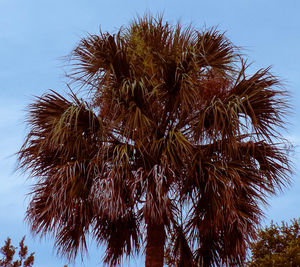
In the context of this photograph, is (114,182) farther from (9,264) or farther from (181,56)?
(9,264)

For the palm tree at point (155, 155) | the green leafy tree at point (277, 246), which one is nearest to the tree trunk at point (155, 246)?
the palm tree at point (155, 155)

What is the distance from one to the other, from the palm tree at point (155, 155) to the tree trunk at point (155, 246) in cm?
2

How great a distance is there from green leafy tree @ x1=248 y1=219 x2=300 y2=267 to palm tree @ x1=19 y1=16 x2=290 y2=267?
6305 mm

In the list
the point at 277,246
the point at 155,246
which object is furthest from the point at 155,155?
the point at 277,246

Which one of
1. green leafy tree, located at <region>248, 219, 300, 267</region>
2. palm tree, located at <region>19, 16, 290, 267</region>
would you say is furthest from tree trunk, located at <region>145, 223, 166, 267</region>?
green leafy tree, located at <region>248, 219, 300, 267</region>

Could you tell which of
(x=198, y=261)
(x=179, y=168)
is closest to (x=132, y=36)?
(x=179, y=168)

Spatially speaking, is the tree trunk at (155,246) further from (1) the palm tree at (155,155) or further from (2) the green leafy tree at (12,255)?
(2) the green leafy tree at (12,255)

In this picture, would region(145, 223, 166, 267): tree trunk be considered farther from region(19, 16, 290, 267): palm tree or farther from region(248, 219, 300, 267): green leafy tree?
region(248, 219, 300, 267): green leafy tree

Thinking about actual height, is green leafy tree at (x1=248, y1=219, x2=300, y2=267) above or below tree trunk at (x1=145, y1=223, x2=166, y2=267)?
above

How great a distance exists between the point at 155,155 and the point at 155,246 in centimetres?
154

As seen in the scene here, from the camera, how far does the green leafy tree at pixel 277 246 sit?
13680 millimetres

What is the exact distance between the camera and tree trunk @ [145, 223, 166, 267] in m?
7.66

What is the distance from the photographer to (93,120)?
25.2 ft

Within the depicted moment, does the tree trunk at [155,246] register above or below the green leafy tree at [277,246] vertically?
below
